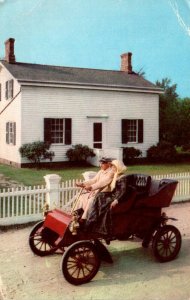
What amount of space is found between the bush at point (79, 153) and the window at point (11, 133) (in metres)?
2.59

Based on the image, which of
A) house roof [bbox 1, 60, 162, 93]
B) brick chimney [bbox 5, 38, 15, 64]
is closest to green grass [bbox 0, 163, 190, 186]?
house roof [bbox 1, 60, 162, 93]

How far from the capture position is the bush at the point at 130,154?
16703mm

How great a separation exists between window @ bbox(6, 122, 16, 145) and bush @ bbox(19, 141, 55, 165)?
1.11 meters

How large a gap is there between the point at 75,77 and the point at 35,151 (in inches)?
178

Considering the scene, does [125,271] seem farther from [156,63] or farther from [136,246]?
[156,63]

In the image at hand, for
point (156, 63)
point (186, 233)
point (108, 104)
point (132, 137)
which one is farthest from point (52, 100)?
point (186, 233)

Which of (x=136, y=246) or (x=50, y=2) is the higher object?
(x=50, y=2)

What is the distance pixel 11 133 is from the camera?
1627cm

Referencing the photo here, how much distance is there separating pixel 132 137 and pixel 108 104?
2.26 metres

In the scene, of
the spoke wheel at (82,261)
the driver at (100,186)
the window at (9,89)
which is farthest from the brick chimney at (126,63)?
the spoke wheel at (82,261)

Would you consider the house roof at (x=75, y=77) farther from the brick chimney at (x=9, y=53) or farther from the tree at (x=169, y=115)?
the tree at (x=169, y=115)

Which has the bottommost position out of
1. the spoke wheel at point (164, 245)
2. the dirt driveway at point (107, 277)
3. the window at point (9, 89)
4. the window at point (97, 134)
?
the dirt driveway at point (107, 277)

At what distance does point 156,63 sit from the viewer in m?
7.42

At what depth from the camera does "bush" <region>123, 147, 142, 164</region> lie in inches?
658
